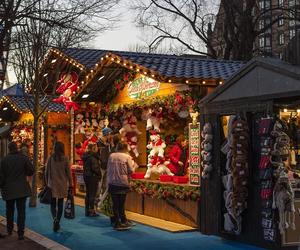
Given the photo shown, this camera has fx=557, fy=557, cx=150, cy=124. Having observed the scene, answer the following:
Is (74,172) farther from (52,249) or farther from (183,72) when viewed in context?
(52,249)

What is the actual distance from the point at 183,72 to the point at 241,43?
21.2 metres

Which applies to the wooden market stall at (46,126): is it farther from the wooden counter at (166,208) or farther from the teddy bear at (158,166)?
the teddy bear at (158,166)

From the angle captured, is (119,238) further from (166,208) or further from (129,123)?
(129,123)

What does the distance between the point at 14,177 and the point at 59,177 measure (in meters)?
1.02

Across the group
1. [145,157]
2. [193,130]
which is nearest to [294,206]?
[193,130]

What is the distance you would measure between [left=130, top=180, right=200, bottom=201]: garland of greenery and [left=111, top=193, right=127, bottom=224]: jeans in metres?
1.12

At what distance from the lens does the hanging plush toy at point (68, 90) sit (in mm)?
16594

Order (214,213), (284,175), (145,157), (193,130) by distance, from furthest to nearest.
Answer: (145,157) → (193,130) → (214,213) → (284,175)

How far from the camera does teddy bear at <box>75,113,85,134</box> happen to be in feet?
54.4

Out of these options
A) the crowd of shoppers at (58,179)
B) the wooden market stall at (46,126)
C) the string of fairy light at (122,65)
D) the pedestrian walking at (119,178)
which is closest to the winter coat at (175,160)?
the crowd of shoppers at (58,179)

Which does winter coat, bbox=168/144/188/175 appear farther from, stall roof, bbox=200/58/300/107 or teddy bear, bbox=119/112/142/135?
stall roof, bbox=200/58/300/107

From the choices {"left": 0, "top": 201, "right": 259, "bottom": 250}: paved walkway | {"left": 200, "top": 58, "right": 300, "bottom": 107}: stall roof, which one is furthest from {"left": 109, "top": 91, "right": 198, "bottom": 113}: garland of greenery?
{"left": 0, "top": 201, "right": 259, "bottom": 250}: paved walkway

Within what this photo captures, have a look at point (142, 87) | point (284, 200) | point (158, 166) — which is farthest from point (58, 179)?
point (284, 200)

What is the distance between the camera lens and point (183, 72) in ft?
36.2
